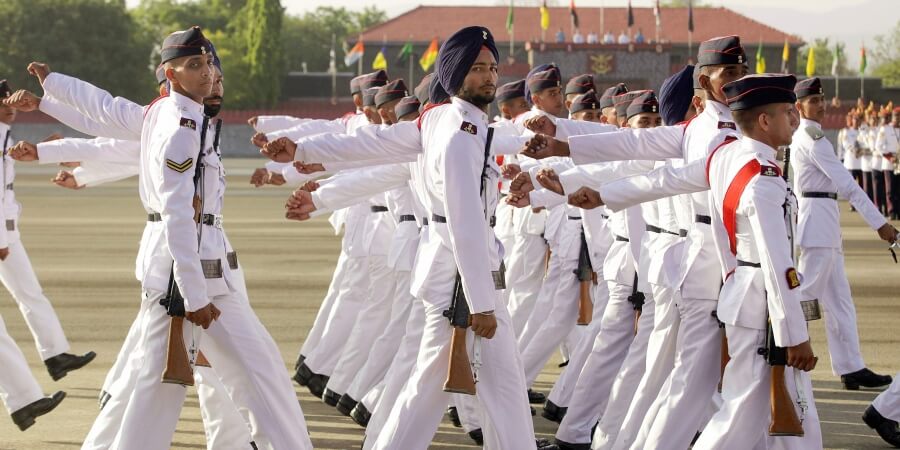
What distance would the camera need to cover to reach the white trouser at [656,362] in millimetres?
7496

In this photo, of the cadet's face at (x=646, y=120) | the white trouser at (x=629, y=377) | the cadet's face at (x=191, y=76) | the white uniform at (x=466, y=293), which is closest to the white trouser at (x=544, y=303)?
the cadet's face at (x=646, y=120)

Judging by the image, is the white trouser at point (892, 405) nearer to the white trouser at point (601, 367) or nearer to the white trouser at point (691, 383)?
the white trouser at point (601, 367)

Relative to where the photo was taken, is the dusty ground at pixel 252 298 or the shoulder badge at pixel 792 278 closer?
the shoulder badge at pixel 792 278

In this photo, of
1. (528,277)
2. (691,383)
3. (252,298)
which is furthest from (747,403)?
(252,298)

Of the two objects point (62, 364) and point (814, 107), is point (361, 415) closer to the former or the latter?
point (62, 364)

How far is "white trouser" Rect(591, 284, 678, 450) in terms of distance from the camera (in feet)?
24.6

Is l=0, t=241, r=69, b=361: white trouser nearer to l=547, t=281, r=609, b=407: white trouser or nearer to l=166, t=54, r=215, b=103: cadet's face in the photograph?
l=547, t=281, r=609, b=407: white trouser

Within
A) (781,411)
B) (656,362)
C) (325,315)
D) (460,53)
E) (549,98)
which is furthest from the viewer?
(325,315)

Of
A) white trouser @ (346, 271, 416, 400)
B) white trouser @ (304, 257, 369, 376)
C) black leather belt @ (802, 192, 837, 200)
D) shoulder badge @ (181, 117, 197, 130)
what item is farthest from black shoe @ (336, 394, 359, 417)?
black leather belt @ (802, 192, 837, 200)

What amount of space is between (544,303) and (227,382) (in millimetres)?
3632

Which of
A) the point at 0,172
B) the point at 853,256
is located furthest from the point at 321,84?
the point at 0,172

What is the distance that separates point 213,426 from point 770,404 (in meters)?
3.02

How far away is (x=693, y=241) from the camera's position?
7.11 metres

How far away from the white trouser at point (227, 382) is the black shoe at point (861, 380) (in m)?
4.98
